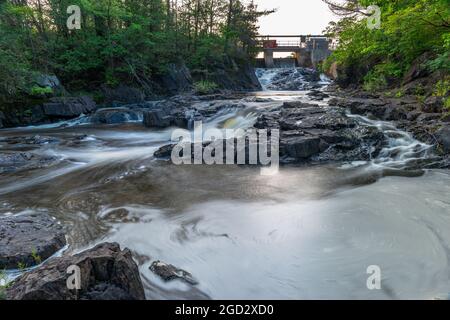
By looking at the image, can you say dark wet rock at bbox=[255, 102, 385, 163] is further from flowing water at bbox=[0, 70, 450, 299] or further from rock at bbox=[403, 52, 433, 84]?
rock at bbox=[403, 52, 433, 84]

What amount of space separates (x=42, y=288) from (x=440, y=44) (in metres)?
13.7

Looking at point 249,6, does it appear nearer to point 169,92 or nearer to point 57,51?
point 169,92

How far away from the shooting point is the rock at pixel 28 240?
3557 millimetres

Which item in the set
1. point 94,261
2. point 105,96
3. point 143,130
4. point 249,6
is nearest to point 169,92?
point 105,96

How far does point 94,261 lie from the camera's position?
2.87 m

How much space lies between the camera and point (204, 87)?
21.8 m

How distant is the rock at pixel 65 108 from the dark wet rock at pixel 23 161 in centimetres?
687

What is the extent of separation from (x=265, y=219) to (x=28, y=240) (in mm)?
3238
